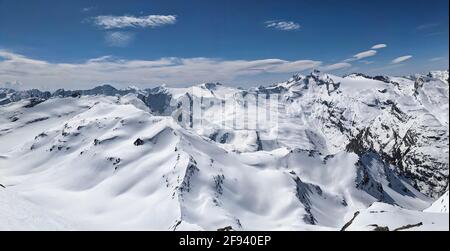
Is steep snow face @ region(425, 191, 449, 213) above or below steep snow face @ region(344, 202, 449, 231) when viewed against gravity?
below

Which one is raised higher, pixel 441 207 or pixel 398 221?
pixel 398 221

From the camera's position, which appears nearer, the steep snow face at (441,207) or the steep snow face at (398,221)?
the steep snow face at (398,221)

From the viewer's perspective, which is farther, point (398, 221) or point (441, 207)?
point (441, 207)

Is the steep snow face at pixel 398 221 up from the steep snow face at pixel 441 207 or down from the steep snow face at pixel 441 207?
up

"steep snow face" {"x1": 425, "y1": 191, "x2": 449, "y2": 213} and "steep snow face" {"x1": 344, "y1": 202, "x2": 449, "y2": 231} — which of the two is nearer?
"steep snow face" {"x1": 344, "y1": 202, "x2": 449, "y2": 231}
